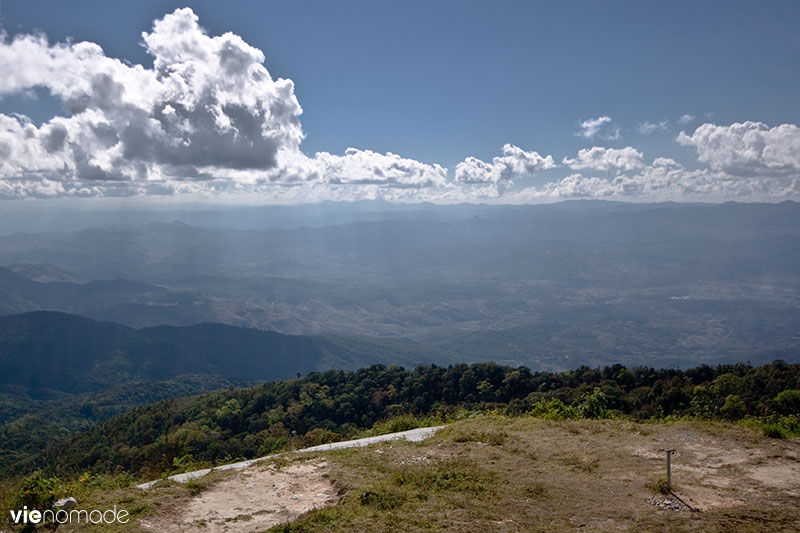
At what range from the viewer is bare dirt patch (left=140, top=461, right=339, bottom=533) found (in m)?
8.94

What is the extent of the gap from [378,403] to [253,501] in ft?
121

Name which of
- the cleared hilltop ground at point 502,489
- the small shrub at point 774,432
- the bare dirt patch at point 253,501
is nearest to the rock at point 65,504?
the cleared hilltop ground at point 502,489

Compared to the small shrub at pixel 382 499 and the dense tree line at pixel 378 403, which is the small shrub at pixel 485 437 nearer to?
the small shrub at pixel 382 499

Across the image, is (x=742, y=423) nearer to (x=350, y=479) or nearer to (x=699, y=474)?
(x=699, y=474)

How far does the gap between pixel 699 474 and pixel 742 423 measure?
524 centimetres

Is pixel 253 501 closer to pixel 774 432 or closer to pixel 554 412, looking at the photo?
pixel 554 412

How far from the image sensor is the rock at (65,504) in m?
9.24

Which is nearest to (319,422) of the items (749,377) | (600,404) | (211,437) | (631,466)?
(211,437)

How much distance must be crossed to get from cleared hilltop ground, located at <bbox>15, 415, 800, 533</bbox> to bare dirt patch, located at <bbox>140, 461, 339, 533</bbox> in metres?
0.03

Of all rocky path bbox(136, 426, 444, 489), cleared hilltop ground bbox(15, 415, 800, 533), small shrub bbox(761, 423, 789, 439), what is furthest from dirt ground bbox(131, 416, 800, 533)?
rocky path bbox(136, 426, 444, 489)

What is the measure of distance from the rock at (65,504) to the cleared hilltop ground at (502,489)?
0.80 feet

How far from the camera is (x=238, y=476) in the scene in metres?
11.6

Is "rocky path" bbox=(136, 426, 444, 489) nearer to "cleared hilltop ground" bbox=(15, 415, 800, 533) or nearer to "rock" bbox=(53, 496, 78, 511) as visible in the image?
"cleared hilltop ground" bbox=(15, 415, 800, 533)

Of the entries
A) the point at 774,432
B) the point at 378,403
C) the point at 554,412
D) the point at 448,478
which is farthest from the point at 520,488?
the point at 378,403
